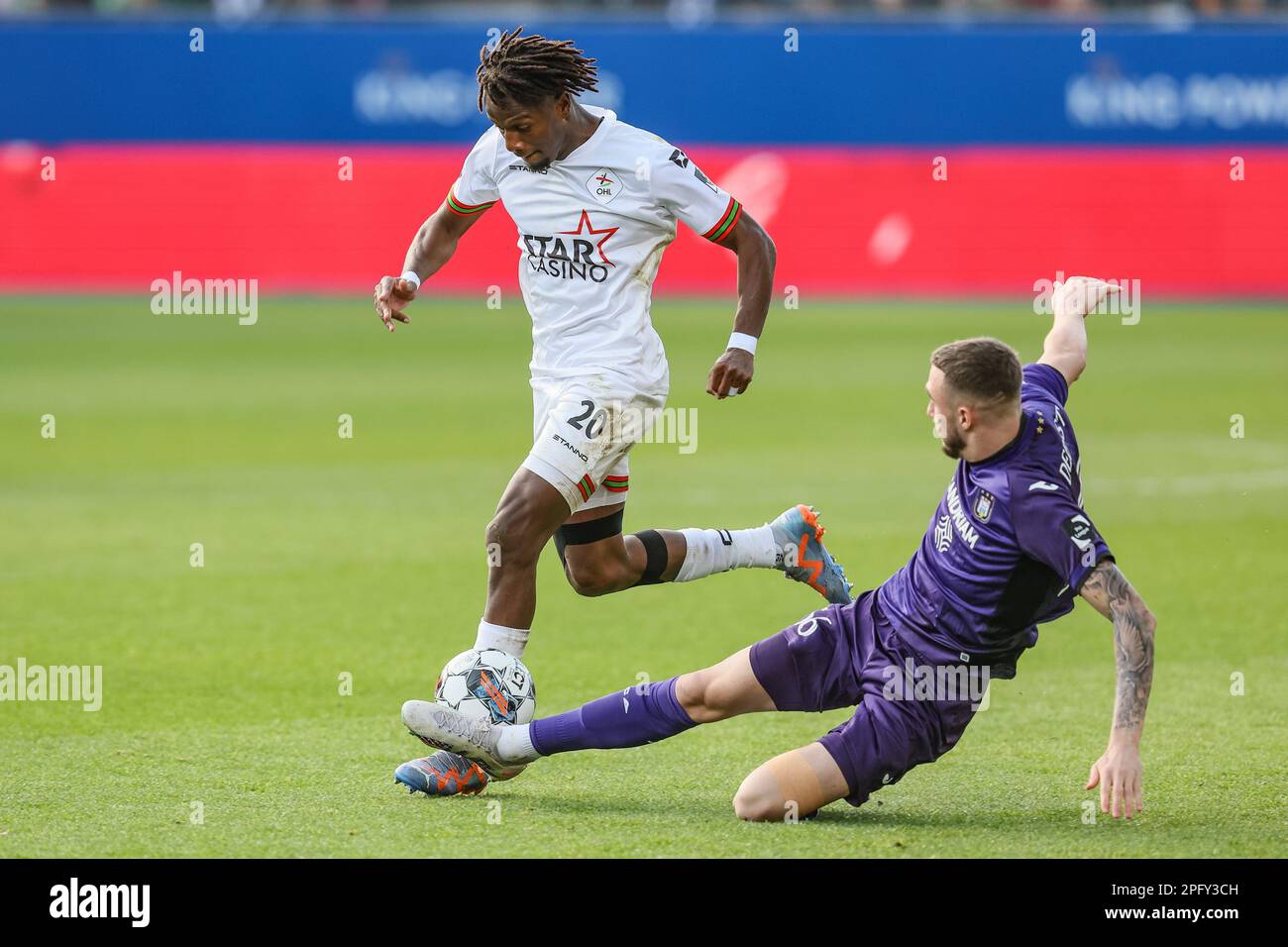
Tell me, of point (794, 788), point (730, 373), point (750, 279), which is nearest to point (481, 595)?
point (750, 279)

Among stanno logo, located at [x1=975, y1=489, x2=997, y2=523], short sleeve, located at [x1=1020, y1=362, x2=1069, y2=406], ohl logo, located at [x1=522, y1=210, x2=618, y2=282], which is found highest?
ohl logo, located at [x1=522, y1=210, x2=618, y2=282]

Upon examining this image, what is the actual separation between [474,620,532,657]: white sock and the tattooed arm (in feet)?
6.56

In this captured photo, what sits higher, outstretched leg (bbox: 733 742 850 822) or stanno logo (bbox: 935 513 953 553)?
A: stanno logo (bbox: 935 513 953 553)

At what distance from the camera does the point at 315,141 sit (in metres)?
25.0

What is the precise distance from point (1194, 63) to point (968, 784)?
821 inches

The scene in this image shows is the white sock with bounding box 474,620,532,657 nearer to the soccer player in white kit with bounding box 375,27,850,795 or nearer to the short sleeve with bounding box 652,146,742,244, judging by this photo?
the soccer player in white kit with bounding box 375,27,850,795

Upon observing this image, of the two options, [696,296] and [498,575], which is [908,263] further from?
[498,575]

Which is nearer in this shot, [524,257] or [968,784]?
[968,784]

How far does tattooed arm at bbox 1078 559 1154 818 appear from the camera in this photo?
4.76 meters

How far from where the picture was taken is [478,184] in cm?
684

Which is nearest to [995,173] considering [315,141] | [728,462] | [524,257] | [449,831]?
[315,141]

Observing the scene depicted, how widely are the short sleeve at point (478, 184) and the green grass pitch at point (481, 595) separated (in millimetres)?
2039

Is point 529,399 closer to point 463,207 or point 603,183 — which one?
point 463,207

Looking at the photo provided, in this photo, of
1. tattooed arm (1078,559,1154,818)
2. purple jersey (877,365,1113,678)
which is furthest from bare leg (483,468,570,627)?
tattooed arm (1078,559,1154,818)
